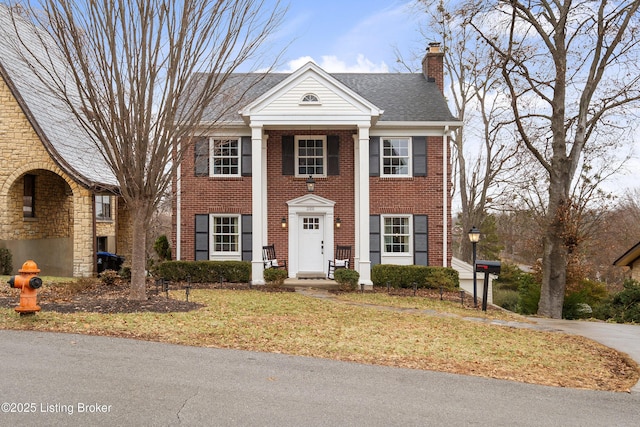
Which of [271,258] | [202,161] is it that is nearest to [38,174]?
[202,161]

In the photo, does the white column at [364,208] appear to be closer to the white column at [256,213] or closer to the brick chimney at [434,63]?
the white column at [256,213]

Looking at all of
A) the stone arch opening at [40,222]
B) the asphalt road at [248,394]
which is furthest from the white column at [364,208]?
the stone arch opening at [40,222]

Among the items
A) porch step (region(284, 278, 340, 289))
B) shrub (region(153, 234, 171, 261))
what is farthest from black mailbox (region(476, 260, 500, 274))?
shrub (region(153, 234, 171, 261))

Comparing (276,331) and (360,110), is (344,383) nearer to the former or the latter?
(276,331)

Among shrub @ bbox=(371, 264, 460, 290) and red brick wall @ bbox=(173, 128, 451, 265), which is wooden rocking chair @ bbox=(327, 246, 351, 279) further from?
shrub @ bbox=(371, 264, 460, 290)

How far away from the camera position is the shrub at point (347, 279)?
1471 centimetres

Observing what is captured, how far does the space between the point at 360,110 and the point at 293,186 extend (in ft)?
11.5

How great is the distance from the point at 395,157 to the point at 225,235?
247 inches

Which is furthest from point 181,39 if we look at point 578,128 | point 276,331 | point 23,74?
point 578,128

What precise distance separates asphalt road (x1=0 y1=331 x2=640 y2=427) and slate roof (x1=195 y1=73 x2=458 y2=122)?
34.6ft

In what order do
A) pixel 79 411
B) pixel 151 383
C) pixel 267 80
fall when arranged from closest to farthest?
pixel 79 411, pixel 151 383, pixel 267 80

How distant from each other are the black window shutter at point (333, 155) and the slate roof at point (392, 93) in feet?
5.52

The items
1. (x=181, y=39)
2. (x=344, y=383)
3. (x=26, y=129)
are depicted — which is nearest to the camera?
(x=344, y=383)

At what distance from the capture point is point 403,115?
1702 cm
